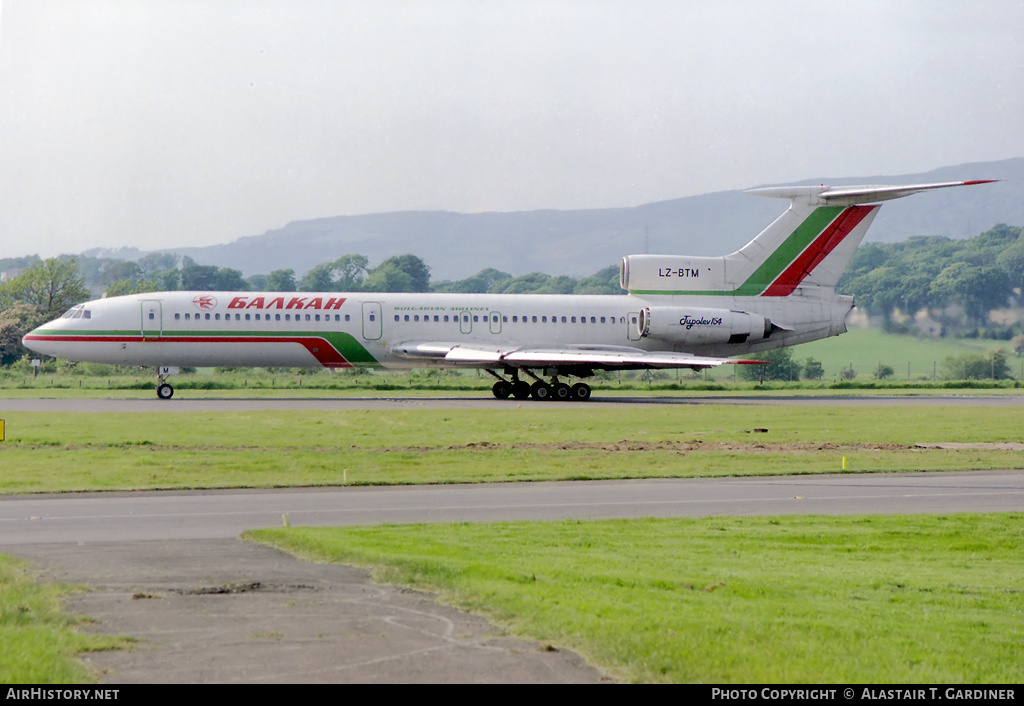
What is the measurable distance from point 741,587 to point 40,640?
21.0ft

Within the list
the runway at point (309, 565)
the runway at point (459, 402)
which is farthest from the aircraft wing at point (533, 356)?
the runway at point (309, 565)

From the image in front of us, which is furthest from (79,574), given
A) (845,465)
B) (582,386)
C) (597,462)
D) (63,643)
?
(582,386)

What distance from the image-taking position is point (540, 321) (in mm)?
48469

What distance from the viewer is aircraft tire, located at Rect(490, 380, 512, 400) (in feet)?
152

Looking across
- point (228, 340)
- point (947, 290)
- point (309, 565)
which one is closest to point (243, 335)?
point (228, 340)

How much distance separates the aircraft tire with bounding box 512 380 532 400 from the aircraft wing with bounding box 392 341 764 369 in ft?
3.31

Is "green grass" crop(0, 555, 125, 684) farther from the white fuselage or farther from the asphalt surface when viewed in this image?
the white fuselage

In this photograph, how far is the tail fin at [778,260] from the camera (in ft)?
163

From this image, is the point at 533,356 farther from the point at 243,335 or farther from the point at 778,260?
the point at 778,260

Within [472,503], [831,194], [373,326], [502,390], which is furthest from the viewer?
[831,194]

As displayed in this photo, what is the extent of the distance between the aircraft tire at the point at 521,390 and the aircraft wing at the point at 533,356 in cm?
101

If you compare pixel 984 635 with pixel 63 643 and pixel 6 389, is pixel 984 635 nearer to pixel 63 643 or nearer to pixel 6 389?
pixel 63 643

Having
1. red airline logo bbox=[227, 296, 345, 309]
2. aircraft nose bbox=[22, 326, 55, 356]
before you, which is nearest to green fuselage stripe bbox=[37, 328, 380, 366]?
aircraft nose bbox=[22, 326, 55, 356]

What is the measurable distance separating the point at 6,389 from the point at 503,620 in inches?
1785
